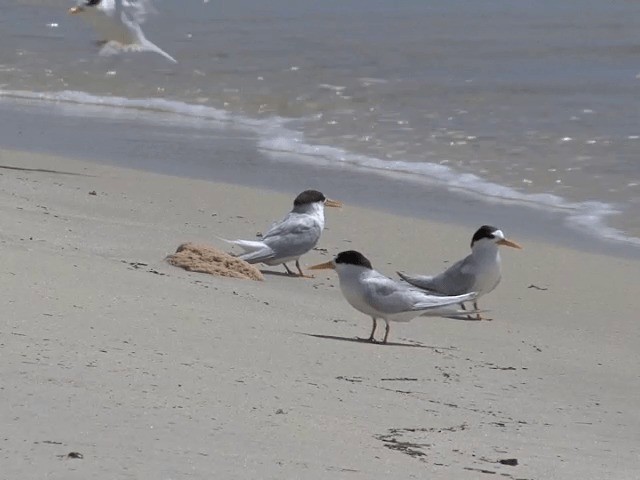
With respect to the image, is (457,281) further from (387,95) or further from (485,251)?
(387,95)

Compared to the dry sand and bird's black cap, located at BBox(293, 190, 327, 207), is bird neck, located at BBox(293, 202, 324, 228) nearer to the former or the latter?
bird's black cap, located at BBox(293, 190, 327, 207)

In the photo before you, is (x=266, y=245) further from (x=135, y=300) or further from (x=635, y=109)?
(x=635, y=109)

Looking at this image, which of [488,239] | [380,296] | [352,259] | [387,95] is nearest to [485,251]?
[488,239]

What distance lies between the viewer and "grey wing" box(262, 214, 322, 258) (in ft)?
22.5

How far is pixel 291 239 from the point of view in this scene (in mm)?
6887

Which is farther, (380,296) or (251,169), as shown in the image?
(251,169)

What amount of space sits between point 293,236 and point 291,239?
24 millimetres

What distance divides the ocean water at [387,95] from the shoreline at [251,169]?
37 mm

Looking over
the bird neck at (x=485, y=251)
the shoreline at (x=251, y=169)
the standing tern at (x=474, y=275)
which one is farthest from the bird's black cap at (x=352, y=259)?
the shoreline at (x=251, y=169)

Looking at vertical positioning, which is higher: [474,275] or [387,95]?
[387,95]

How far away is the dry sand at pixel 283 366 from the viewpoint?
3.30 m

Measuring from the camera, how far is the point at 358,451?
3.49 m

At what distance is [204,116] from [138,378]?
9.03 metres

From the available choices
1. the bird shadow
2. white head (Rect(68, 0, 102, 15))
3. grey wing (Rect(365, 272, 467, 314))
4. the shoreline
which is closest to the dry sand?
the bird shadow
